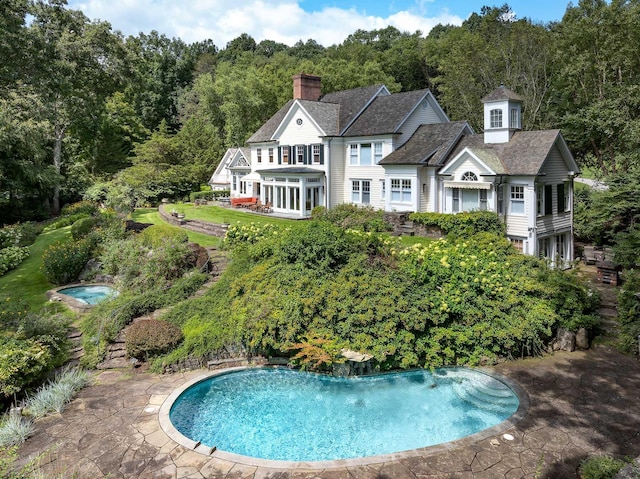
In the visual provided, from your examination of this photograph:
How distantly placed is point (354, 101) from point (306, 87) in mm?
4546

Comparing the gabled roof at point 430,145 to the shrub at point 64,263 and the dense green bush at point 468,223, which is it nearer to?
the dense green bush at point 468,223

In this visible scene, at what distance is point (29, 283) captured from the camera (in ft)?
65.7

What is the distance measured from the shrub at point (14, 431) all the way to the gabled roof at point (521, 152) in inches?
793

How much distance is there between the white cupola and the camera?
23.6m

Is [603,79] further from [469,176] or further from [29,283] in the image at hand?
[29,283]

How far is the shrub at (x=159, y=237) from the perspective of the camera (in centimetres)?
1928

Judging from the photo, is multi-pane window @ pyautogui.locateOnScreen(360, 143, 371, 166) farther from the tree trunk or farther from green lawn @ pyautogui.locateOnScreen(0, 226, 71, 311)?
the tree trunk

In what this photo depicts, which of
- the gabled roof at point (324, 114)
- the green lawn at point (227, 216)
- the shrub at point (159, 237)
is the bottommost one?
the shrub at point (159, 237)

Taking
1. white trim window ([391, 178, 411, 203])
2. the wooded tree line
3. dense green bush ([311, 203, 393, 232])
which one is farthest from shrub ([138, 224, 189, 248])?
white trim window ([391, 178, 411, 203])

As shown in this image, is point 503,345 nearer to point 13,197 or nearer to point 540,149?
point 540,149

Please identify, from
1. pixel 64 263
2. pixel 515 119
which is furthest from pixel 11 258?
pixel 515 119

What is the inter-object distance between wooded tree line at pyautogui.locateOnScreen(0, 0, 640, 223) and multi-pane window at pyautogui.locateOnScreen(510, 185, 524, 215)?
9.41 m

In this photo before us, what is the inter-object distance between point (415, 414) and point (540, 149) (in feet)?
53.2

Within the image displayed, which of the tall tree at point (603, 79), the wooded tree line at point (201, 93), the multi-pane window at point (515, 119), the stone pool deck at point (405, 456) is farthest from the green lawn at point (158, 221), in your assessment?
the tall tree at point (603, 79)
